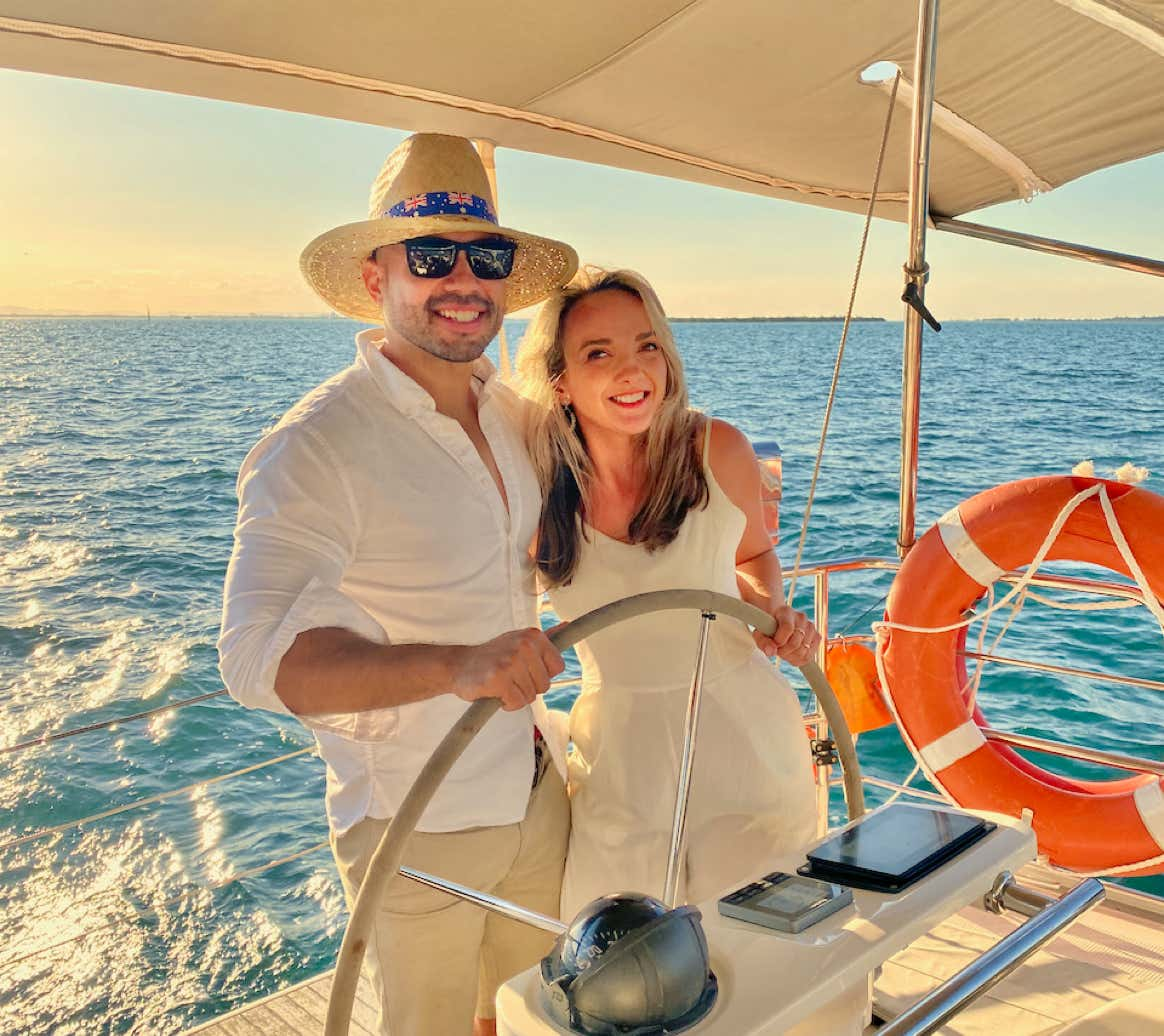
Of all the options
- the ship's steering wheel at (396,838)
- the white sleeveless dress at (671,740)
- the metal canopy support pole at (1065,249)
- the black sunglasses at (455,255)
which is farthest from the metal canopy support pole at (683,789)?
the metal canopy support pole at (1065,249)

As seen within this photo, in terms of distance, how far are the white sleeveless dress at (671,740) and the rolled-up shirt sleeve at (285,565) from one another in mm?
406

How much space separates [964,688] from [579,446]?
1.20m

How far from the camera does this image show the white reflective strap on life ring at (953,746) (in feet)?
7.75

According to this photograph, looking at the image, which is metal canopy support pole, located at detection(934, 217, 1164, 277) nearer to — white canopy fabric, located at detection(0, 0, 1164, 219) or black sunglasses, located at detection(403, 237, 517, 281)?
white canopy fabric, located at detection(0, 0, 1164, 219)

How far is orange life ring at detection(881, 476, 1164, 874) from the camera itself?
2.26 meters

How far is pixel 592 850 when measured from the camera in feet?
5.12

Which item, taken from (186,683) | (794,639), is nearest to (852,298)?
(794,639)

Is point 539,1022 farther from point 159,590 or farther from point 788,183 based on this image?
point 159,590

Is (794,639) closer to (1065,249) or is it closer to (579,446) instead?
(579,446)

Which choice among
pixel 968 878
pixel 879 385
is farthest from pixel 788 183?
pixel 879 385

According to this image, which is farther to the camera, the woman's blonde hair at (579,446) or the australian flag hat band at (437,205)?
the woman's blonde hair at (579,446)

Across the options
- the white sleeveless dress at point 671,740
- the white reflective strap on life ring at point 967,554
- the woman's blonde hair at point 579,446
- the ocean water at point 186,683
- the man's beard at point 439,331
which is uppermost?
the man's beard at point 439,331

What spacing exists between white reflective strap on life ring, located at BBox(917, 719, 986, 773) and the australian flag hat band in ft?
4.92

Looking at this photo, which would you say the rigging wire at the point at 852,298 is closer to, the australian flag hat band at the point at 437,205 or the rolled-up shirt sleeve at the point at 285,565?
the australian flag hat band at the point at 437,205
